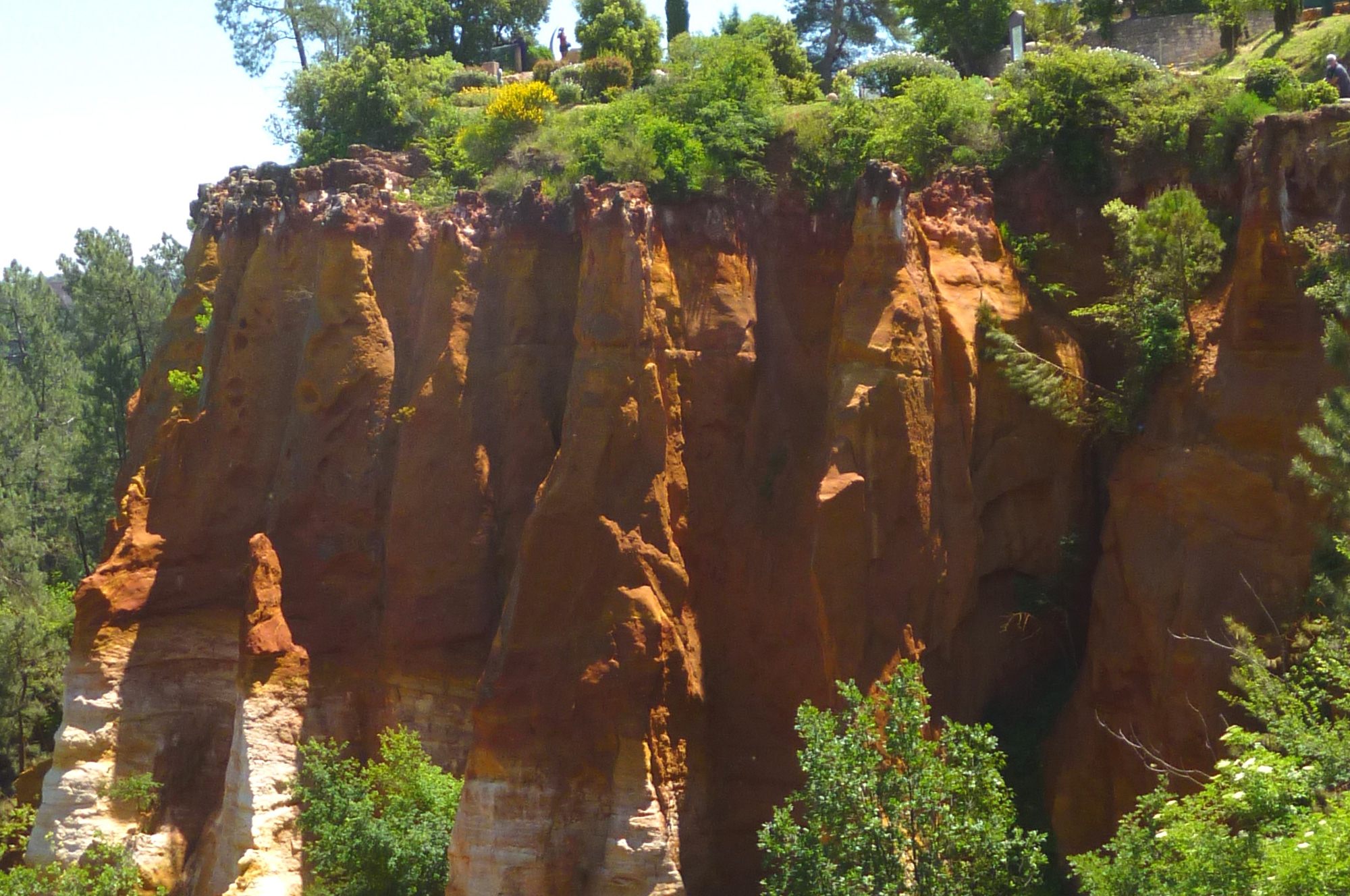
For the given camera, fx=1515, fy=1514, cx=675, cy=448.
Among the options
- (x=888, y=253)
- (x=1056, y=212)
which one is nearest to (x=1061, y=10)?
(x=1056, y=212)

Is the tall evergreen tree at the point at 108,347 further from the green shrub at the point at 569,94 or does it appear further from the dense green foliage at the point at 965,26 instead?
the dense green foliage at the point at 965,26

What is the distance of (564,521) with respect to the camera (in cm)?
1973

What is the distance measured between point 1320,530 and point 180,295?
19594 mm

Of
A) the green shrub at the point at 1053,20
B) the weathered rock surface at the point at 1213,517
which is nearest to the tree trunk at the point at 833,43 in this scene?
the green shrub at the point at 1053,20

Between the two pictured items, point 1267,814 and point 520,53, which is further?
point 520,53

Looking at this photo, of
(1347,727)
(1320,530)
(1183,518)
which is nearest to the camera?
(1347,727)

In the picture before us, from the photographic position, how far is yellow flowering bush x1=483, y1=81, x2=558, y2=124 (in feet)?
86.2

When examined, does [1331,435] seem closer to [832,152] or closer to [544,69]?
[832,152]

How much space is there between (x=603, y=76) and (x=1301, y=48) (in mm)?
13236

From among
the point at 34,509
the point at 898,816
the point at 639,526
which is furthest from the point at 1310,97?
the point at 34,509

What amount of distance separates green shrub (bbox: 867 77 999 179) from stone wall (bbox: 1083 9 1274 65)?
7611mm

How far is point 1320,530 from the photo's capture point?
16.2 metres

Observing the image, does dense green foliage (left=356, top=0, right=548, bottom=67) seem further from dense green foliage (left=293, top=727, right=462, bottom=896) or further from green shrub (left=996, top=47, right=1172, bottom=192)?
dense green foliage (left=293, top=727, right=462, bottom=896)

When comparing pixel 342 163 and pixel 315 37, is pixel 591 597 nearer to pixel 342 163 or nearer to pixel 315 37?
pixel 342 163
